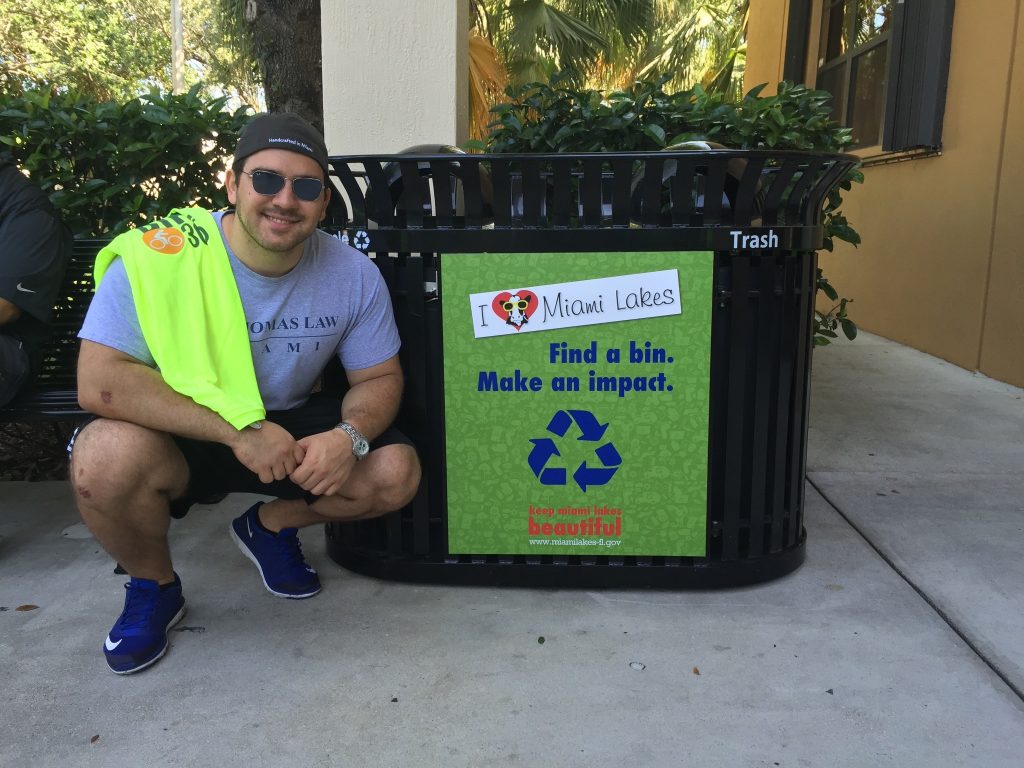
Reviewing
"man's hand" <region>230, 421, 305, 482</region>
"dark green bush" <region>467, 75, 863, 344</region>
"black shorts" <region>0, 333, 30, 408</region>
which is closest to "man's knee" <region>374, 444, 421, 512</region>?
"man's hand" <region>230, 421, 305, 482</region>

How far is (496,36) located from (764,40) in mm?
5386

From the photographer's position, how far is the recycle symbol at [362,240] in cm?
267

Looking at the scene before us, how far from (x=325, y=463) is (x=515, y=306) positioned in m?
0.71

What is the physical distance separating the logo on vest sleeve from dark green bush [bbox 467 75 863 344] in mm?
1502

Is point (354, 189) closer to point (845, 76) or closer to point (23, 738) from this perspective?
point (23, 738)

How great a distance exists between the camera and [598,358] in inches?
104

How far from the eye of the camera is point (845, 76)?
8398 millimetres

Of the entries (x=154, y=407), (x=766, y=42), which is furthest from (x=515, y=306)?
(x=766, y=42)

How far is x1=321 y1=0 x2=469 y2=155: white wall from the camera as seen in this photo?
4.12 meters

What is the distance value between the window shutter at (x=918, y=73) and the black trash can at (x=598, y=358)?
436 cm

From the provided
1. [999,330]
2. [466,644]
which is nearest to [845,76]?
[999,330]

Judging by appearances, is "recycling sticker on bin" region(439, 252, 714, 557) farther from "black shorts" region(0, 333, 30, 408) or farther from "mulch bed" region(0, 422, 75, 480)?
"mulch bed" region(0, 422, 75, 480)

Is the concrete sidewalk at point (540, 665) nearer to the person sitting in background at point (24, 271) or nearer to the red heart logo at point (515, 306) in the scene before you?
the person sitting in background at point (24, 271)

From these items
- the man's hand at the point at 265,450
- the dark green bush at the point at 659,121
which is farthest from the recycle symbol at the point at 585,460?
the dark green bush at the point at 659,121
